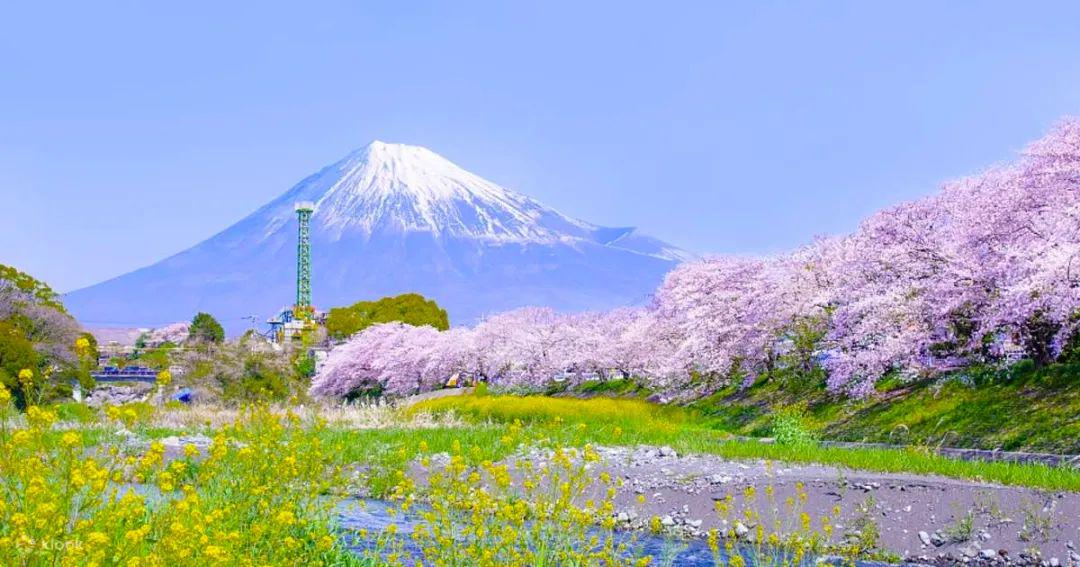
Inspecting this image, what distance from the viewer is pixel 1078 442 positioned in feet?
69.5

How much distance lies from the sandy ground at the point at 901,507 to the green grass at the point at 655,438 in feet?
2.55

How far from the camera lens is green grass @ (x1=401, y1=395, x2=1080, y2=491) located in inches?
687

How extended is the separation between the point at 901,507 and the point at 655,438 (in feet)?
39.5

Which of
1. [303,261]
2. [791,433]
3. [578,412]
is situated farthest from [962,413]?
[303,261]

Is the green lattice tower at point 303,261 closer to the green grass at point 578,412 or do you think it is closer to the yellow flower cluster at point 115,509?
the green grass at point 578,412

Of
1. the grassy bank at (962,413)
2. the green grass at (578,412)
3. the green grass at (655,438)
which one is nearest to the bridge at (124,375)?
the green grass at (578,412)

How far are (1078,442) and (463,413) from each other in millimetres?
23027

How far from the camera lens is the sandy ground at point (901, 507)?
13.4 m

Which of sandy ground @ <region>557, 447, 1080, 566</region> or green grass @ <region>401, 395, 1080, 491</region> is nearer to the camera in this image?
sandy ground @ <region>557, 447, 1080, 566</region>

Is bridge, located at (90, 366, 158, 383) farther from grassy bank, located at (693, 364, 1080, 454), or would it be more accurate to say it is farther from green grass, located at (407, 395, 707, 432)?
grassy bank, located at (693, 364, 1080, 454)

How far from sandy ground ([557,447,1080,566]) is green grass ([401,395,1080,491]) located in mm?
776

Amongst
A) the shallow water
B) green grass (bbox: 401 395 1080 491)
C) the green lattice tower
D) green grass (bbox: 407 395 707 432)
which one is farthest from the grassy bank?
the green lattice tower

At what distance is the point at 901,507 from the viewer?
15.1m

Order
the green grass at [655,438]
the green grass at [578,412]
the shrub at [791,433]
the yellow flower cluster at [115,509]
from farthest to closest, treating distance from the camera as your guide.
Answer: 1. the green grass at [578,412]
2. the shrub at [791,433]
3. the green grass at [655,438]
4. the yellow flower cluster at [115,509]
